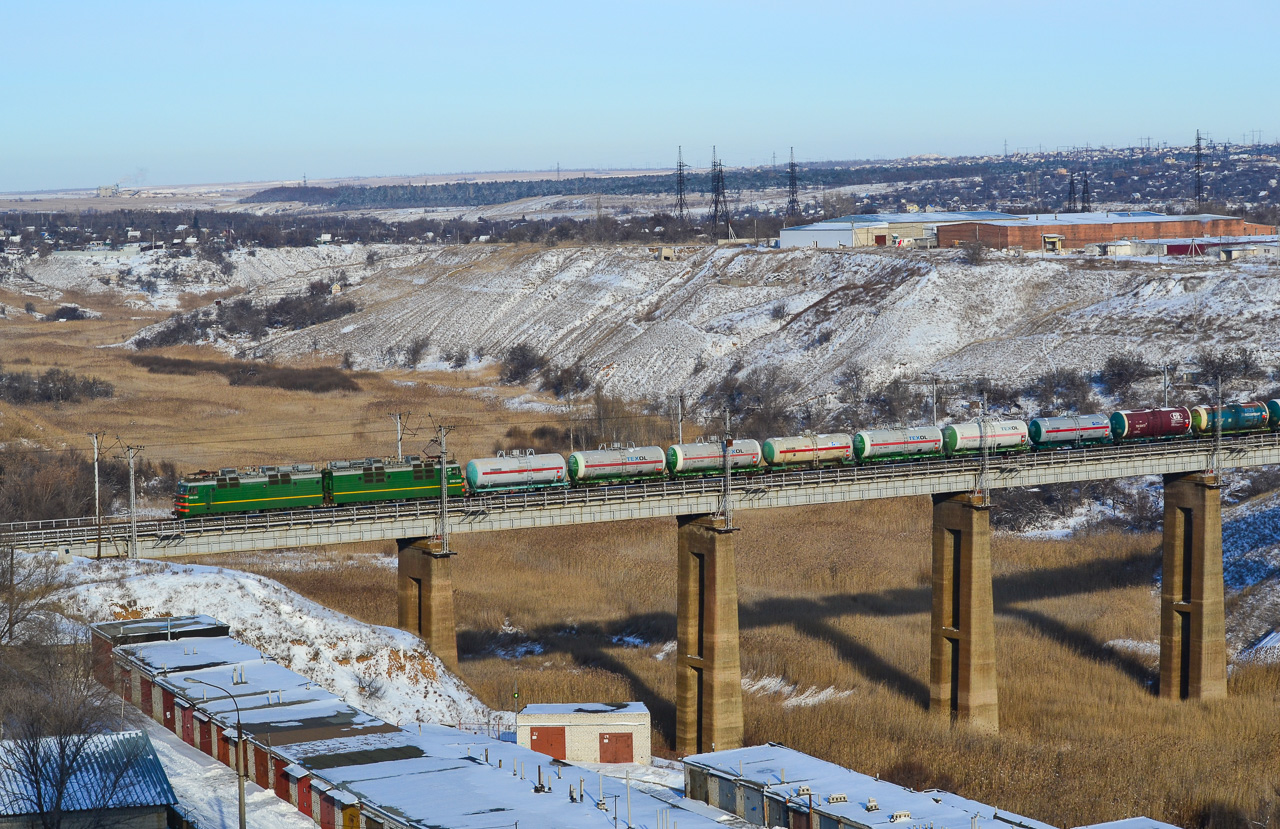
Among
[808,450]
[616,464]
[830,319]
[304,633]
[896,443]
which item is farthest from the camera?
[830,319]

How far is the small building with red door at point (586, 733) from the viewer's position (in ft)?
167

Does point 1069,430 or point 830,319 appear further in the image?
Answer: point 830,319

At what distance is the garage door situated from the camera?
5181 cm

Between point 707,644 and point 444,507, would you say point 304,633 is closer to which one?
point 444,507

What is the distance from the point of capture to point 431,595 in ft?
191

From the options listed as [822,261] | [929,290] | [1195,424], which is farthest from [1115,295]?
[1195,424]

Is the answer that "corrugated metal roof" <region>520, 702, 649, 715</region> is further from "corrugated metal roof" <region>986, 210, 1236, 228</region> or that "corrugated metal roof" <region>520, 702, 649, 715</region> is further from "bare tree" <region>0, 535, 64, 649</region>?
"corrugated metal roof" <region>986, 210, 1236, 228</region>

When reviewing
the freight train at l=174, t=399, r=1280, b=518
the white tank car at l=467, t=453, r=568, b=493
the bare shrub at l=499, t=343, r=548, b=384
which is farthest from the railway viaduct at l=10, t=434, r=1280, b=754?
the bare shrub at l=499, t=343, r=548, b=384

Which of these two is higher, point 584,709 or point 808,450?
point 808,450

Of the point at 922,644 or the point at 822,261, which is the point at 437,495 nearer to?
the point at 922,644

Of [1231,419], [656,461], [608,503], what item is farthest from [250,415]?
[1231,419]

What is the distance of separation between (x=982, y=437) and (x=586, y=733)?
85.7 feet

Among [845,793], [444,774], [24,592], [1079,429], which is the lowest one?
[845,793]

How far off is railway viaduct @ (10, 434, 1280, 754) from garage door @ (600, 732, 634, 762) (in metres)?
6.62
